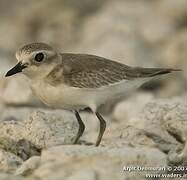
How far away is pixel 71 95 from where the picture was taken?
8.82 metres

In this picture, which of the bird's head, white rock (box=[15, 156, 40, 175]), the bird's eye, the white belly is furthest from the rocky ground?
the bird's eye

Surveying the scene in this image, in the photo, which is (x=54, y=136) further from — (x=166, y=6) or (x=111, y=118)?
(x=166, y=6)

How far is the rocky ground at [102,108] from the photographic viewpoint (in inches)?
300

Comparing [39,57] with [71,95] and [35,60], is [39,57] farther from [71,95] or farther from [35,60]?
[71,95]

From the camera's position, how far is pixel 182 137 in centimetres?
948

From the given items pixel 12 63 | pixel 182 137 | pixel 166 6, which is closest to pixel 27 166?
pixel 182 137

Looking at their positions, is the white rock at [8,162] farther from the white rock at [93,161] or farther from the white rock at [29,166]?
the white rock at [93,161]

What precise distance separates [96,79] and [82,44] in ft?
31.6

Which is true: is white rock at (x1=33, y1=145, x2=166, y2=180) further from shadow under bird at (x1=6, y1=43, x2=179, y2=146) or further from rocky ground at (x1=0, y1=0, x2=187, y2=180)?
shadow under bird at (x1=6, y1=43, x2=179, y2=146)

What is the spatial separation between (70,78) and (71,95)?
25 cm

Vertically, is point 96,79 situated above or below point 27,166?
above

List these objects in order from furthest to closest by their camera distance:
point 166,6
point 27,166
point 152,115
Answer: point 166,6 → point 152,115 → point 27,166

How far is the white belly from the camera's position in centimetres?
879

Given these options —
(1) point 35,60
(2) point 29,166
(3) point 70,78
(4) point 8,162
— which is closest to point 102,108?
(3) point 70,78
